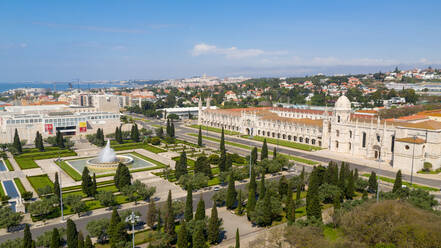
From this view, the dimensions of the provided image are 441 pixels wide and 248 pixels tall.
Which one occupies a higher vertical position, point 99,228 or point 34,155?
point 99,228

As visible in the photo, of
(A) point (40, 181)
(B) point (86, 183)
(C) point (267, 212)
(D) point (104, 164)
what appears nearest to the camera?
(C) point (267, 212)

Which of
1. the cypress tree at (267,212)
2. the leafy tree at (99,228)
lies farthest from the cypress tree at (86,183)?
the cypress tree at (267,212)

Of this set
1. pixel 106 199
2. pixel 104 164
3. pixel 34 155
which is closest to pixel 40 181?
pixel 104 164

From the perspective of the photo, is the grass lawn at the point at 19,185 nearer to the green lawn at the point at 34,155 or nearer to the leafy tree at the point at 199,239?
the green lawn at the point at 34,155

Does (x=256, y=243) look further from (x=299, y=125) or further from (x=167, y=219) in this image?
(x=299, y=125)

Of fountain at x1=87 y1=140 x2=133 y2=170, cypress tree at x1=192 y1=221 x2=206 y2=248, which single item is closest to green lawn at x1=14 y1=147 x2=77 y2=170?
fountain at x1=87 y1=140 x2=133 y2=170

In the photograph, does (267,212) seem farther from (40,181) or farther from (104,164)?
(40,181)

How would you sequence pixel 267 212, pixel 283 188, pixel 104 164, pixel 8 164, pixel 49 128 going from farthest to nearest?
pixel 49 128 < pixel 8 164 < pixel 104 164 < pixel 283 188 < pixel 267 212

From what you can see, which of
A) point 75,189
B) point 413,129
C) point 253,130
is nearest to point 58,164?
point 75,189
